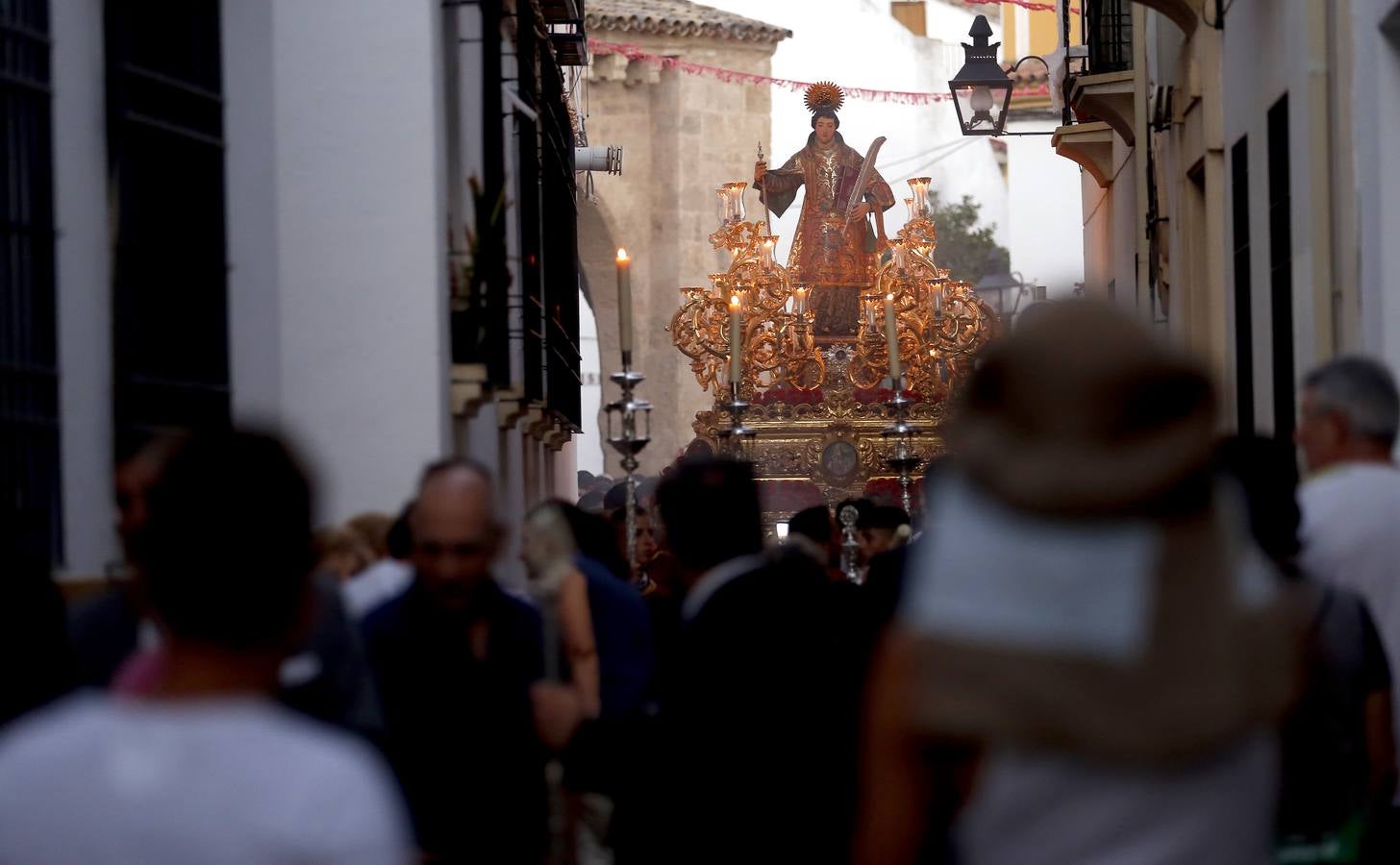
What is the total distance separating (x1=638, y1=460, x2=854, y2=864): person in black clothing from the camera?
4.23 metres

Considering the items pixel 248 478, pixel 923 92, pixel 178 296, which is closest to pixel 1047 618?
pixel 248 478

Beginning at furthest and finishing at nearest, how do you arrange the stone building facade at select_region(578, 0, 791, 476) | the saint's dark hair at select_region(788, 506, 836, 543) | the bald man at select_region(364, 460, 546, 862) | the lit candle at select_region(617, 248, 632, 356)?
the stone building facade at select_region(578, 0, 791, 476) → the lit candle at select_region(617, 248, 632, 356) → the saint's dark hair at select_region(788, 506, 836, 543) → the bald man at select_region(364, 460, 546, 862)

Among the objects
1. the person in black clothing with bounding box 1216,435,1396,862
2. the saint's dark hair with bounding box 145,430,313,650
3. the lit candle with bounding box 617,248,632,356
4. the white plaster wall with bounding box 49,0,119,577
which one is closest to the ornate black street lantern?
the lit candle with bounding box 617,248,632,356

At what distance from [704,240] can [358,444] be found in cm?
2790

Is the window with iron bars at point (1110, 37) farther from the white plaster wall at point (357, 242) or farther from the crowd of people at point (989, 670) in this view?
the crowd of people at point (989, 670)

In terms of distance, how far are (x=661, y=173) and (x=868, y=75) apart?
40.3ft

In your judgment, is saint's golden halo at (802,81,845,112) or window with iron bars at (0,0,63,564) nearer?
window with iron bars at (0,0,63,564)

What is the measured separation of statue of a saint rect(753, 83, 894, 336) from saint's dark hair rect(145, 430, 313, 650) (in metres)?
28.5

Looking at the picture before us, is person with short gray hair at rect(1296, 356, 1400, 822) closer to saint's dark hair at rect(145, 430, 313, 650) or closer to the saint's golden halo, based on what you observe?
saint's dark hair at rect(145, 430, 313, 650)

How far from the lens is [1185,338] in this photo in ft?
46.6

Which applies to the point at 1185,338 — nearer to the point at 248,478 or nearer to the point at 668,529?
the point at 668,529

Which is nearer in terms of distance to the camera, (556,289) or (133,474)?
(133,474)

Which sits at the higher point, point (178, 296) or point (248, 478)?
point (178, 296)

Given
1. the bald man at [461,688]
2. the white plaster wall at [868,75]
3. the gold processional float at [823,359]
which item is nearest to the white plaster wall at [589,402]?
the white plaster wall at [868,75]
